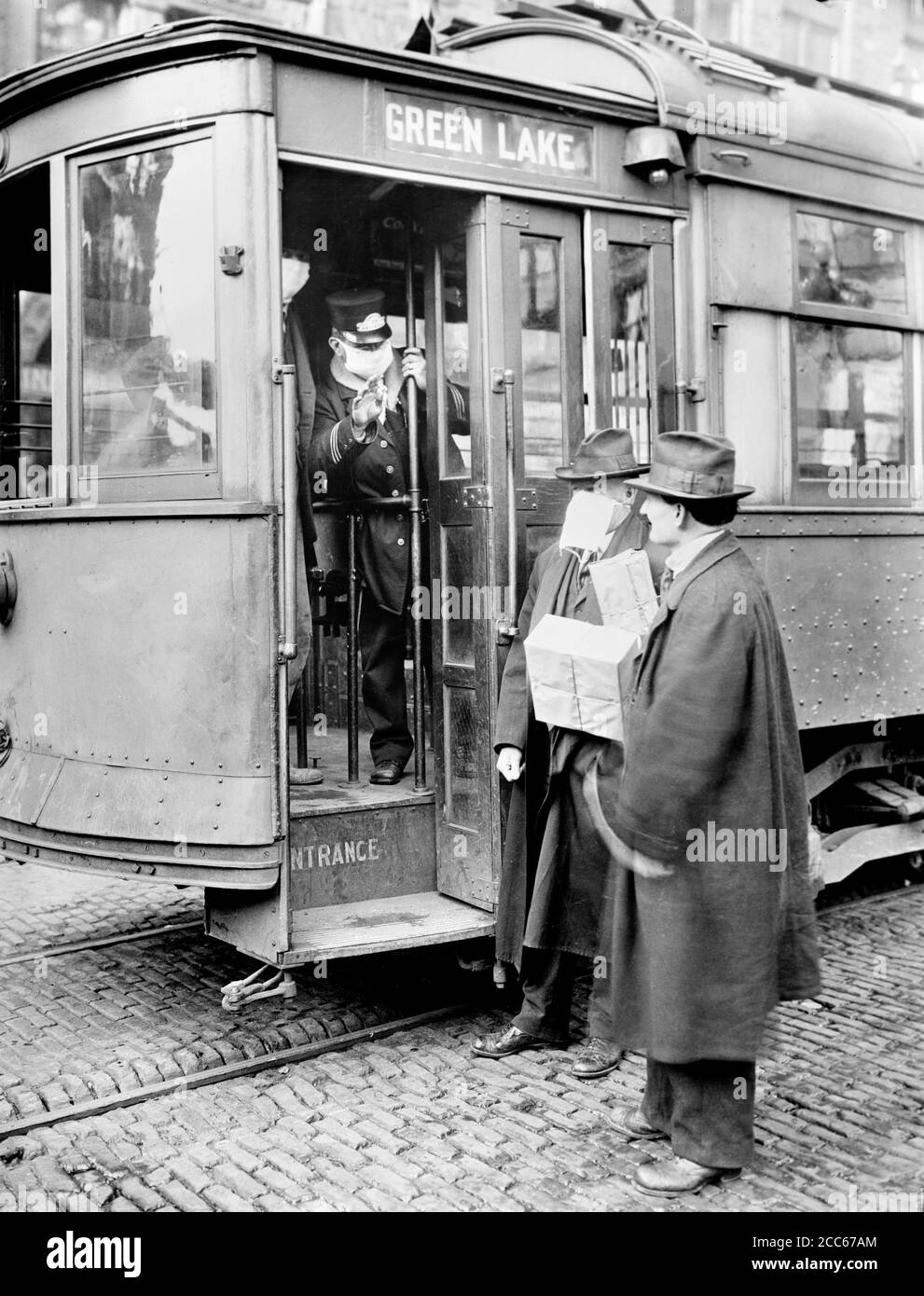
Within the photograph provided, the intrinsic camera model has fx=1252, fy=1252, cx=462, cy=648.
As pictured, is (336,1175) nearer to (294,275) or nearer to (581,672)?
(581,672)

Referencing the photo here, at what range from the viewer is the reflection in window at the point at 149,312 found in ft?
13.4

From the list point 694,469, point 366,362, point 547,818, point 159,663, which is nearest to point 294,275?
point 366,362

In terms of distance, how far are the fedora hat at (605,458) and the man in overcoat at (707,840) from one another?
86cm

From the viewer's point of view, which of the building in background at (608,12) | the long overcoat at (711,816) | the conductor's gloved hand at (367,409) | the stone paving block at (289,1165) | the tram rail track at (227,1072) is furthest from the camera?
the building in background at (608,12)

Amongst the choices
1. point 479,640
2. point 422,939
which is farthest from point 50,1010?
point 479,640

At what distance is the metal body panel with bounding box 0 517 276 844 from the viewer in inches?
159

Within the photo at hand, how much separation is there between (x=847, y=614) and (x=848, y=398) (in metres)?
0.98

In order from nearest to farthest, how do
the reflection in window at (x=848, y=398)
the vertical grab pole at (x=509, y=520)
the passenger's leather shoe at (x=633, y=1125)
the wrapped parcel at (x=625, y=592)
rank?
the passenger's leather shoe at (x=633, y=1125), the wrapped parcel at (x=625, y=592), the vertical grab pole at (x=509, y=520), the reflection in window at (x=848, y=398)

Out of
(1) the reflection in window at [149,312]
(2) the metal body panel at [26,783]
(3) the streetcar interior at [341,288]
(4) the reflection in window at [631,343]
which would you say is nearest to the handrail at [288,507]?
(1) the reflection in window at [149,312]

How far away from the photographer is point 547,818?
437cm

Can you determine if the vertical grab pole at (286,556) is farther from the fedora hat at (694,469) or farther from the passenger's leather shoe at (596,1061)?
the passenger's leather shoe at (596,1061)

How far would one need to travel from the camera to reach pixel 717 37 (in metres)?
16.2

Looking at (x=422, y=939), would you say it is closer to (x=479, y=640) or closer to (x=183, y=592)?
(x=479, y=640)

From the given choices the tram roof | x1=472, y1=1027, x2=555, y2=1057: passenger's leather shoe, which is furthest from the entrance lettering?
the tram roof
